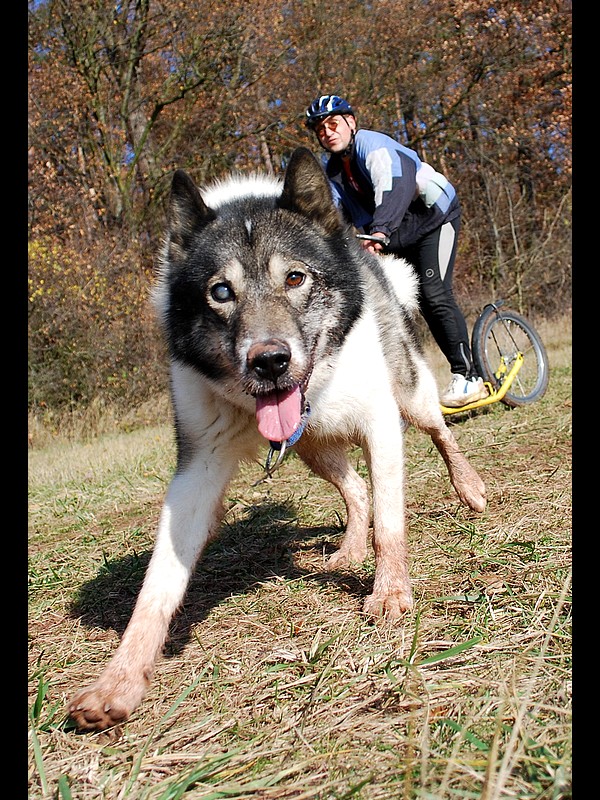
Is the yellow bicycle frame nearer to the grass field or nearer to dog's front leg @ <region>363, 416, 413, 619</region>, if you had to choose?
the grass field

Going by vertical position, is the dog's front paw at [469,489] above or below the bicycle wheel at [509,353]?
below

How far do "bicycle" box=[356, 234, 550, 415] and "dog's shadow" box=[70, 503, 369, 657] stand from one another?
3596mm

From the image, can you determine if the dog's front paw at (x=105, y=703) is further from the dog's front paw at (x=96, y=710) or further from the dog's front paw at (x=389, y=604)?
the dog's front paw at (x=389, y=604)

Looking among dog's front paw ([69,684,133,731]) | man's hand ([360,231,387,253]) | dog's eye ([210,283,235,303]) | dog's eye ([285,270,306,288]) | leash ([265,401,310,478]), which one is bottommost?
dog's front paw ([69,684,133,731])

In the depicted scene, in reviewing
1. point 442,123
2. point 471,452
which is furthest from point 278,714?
point 442,123

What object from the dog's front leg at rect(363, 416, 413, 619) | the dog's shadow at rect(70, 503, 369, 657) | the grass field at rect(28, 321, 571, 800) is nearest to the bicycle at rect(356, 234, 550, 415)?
the grass field at rect(28, 321, 571, 800)

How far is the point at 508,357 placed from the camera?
7613mm

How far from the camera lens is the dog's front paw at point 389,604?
2426mm

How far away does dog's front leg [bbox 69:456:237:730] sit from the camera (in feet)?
6.45

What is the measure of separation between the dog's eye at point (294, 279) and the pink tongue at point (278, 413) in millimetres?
445

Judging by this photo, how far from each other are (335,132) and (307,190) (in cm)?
193

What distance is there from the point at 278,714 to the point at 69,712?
63 centimetres

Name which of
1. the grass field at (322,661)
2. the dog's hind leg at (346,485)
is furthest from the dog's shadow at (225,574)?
the dog's hind leg at (346,485)
